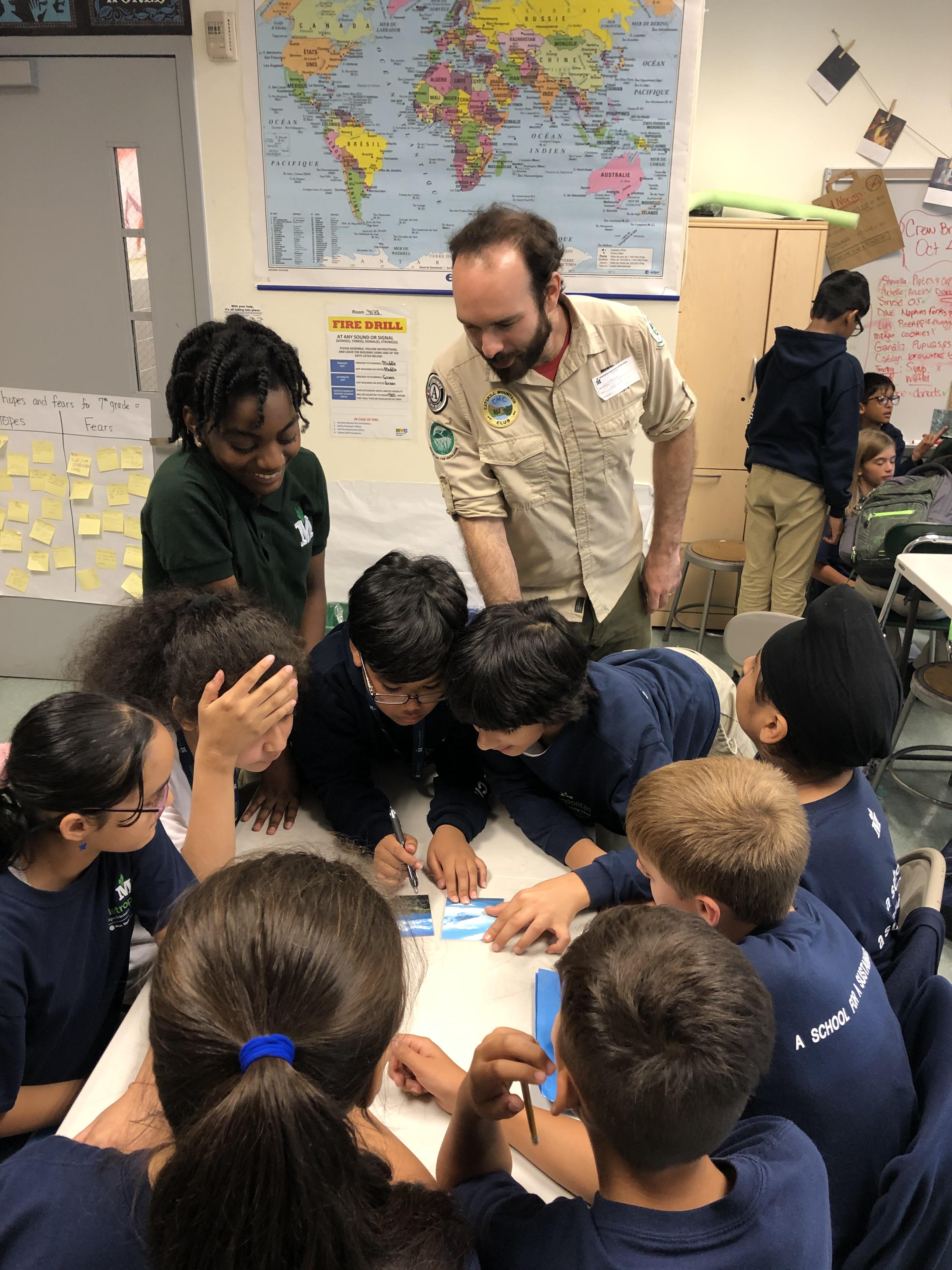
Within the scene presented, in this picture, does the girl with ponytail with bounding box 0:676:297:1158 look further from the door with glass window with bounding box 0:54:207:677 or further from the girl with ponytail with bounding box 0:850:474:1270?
the door with glass window with bounding box 0:54:207:677

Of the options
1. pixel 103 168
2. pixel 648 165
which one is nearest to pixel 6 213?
pixel 103 168

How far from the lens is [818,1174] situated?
0.79 meters

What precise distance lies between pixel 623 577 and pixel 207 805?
1.13 metres

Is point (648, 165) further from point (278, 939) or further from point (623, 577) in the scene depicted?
point (278, 939)

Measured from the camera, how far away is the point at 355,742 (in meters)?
1.58

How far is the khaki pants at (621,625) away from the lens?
2.04 m

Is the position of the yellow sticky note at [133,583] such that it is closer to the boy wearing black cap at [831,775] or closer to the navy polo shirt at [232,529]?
the navy polo shirt at [232,529]

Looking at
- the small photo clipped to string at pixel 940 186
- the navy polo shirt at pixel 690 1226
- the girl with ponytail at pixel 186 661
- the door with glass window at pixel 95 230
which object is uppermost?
the small photo clipped to string at pixel 940 186

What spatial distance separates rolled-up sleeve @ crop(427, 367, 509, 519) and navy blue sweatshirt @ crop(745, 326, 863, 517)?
1980 mm

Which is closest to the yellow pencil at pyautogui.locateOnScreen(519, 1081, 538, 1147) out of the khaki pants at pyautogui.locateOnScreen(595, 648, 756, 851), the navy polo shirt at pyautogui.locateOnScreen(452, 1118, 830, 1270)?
the navy polo shirt at pyautogui.locateOnScreen(452, 1118, 830, 1270)

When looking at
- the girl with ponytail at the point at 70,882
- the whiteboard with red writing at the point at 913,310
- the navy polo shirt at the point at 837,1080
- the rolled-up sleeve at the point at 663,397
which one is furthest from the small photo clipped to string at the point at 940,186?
the girl with ponytail at the point at 70,882

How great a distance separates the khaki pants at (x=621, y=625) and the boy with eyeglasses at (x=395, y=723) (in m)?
0.56

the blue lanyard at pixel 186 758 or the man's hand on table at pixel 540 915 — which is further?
the blue lanyard at pixel 186 758

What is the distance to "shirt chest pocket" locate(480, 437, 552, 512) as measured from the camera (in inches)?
71.7
